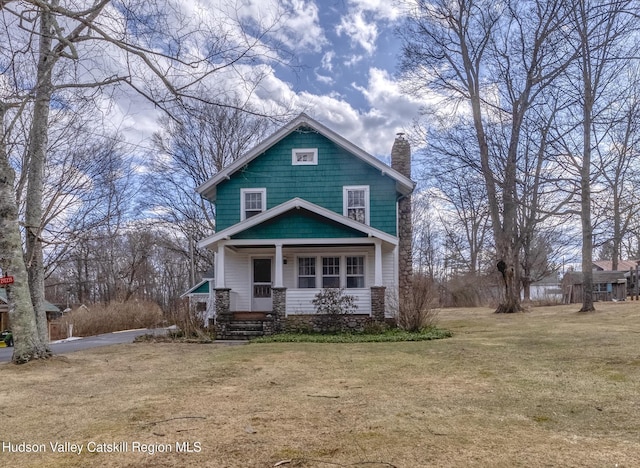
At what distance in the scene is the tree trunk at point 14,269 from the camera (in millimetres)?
7527

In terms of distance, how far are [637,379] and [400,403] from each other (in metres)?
3.10

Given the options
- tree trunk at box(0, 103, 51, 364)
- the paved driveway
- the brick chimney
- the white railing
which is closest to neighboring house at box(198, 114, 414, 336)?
the brick chimney

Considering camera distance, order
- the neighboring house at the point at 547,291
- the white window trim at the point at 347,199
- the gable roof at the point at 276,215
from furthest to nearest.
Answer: the neighboring house at the point at 547,291
the white window trim at the point at 347,199
the gable roof at the point at 276,215

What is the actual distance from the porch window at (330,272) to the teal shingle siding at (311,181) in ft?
5.61

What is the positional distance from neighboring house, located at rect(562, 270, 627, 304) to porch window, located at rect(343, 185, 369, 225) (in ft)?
65.3

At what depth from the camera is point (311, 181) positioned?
1593cm

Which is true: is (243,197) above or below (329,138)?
below

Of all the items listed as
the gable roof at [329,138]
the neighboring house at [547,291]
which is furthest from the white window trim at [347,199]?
the neighboring house at [547,291]

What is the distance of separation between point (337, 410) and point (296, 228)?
976 cm

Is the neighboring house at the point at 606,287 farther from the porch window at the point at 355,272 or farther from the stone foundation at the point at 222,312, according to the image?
the stone foundation at the point at 222,312

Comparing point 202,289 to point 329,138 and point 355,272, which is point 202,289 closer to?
point 355,272

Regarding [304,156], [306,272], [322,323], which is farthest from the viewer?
[304,156]

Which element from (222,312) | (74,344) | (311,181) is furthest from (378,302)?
(74,344)

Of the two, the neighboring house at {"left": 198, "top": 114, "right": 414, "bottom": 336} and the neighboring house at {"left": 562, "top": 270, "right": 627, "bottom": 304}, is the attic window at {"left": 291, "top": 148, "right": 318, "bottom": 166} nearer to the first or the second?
the neighboring house at {"left": 198, "top": 114, "right": 414, "bottom": 336}
